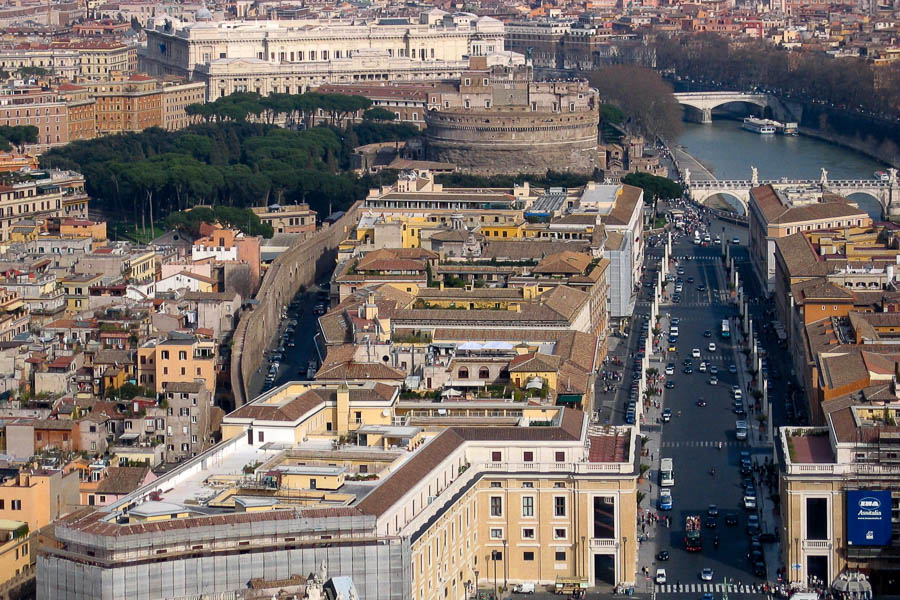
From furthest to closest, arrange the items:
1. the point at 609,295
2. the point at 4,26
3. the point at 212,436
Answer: the point at 4,26, the point at 609,295, the point at 212,436

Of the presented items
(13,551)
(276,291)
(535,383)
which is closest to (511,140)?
(276,291)

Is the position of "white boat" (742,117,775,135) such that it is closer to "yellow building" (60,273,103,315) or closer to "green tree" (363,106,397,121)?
"green tree" (363,106,397,121)

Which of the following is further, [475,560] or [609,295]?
[609,295]

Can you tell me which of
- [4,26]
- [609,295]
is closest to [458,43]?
[4,26]

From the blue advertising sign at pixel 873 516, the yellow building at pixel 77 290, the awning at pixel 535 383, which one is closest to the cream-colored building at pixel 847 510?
the blue advertising sign at pixel 873 516

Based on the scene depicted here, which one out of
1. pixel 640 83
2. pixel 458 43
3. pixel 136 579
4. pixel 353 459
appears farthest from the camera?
pixel 458 43

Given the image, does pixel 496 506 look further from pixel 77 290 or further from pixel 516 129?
pixel 516 129

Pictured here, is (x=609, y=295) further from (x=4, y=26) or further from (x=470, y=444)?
(x=4, y=26)
